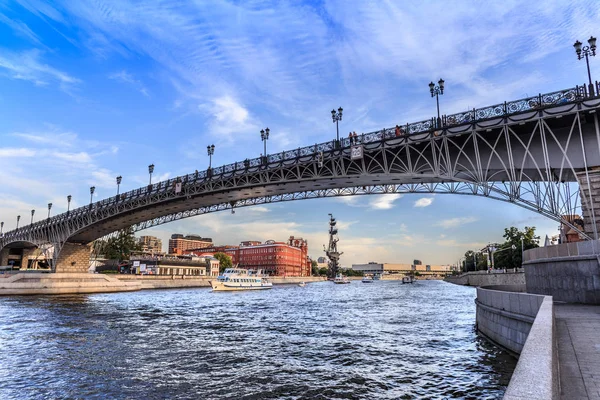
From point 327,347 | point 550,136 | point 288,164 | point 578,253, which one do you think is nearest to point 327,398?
point 327,347

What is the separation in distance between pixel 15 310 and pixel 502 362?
34127 millimetres

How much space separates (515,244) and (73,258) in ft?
288

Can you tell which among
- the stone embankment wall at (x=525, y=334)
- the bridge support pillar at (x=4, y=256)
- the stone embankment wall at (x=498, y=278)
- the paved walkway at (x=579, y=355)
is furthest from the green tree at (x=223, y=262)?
the paved walkway at (x=579, y=355)

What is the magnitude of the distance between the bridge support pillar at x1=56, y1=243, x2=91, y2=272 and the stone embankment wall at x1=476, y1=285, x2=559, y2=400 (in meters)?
70.3

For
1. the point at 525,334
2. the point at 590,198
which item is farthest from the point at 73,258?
the point at 590,198

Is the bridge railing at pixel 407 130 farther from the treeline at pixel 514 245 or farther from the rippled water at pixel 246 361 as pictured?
the treeline at pixel 514 245

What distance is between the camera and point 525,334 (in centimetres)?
1219

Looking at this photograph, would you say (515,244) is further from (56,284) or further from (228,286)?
(56,284)

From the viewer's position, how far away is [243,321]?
2591 centimetres

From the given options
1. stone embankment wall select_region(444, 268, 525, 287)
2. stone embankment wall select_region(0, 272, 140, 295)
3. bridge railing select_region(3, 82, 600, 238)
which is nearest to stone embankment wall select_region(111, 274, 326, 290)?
stone embankment wall select_region(0, 272, 140, 295)

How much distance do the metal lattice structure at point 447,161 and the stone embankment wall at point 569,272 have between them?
416 cm

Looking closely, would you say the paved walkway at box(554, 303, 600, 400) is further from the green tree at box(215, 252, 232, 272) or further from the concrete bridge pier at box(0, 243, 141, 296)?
the green tree at box(215, 252, 232, 272)

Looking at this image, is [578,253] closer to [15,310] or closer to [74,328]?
[74,328]

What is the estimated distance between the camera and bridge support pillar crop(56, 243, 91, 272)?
2637 inches
